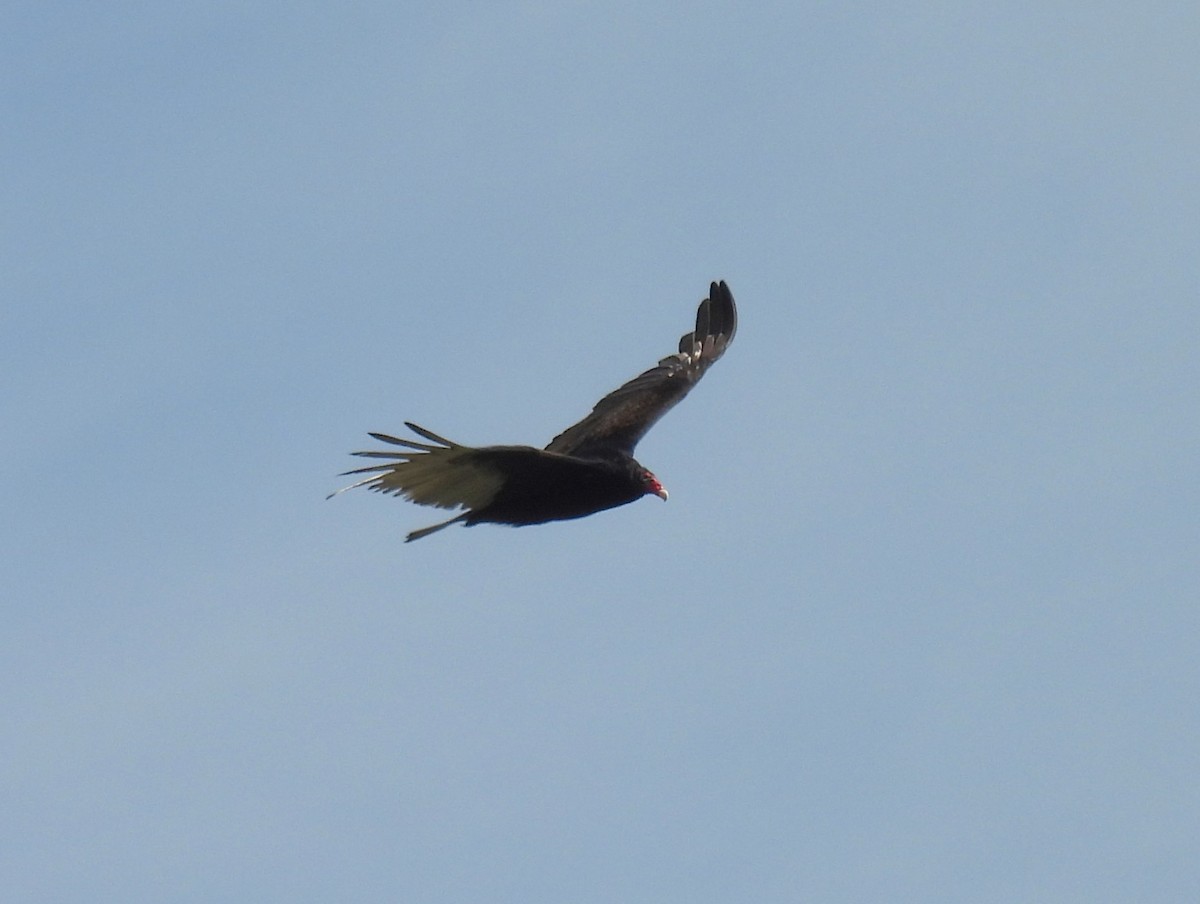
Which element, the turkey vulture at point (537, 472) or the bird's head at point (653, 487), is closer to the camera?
the turkey vulture at point (537, 472)

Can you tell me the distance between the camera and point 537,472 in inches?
715

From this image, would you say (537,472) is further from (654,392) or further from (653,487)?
(654,392)

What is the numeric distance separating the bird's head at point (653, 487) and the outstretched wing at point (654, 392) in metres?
0.48

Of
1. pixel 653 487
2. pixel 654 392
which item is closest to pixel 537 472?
pixel 653 487

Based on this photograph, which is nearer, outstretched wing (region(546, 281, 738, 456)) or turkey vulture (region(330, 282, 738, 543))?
turkey vulture (region(330, 282, 738, 543))

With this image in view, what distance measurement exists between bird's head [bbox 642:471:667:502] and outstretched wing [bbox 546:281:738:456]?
0.48 meters

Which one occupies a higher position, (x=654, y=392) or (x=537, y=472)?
(x=654, y=392)

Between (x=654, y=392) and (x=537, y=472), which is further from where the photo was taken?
(x=654, y=392)

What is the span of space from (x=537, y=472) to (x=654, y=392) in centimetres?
442

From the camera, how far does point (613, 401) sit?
22156 millimetres

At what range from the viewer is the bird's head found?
1981 centimetres

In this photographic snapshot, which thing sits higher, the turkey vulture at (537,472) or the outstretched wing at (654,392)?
the outstretched wing at (654,392)

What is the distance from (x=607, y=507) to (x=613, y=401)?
287 cm

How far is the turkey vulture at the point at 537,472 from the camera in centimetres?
1756
